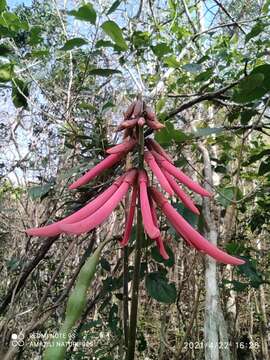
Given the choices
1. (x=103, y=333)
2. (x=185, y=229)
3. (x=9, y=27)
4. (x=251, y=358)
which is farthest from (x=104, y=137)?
(x=251, y=358)

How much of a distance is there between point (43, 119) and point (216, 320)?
2.51m

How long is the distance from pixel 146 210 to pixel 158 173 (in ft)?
0.26

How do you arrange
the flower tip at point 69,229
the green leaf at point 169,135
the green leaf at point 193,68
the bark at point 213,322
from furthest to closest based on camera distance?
the green leaf at point 193,68 < the green leaf at point 169,135 < the bark at point 213,322 < the flower tip at point 69,229

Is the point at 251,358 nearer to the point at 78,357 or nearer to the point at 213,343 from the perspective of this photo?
the point at 78,357

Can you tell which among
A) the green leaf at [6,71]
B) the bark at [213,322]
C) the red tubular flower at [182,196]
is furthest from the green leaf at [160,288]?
the green leaf at [6,71]

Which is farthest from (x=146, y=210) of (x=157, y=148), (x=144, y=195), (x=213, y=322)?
(x=213, y=322)

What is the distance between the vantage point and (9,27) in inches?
45.8

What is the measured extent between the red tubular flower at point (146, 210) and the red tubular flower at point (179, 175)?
41mm

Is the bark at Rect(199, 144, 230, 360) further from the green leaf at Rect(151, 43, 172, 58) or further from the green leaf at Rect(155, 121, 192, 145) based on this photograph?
the green leaf at Rect(151, 43, 172, 58)

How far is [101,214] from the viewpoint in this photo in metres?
0.55

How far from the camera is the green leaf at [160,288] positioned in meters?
1.15

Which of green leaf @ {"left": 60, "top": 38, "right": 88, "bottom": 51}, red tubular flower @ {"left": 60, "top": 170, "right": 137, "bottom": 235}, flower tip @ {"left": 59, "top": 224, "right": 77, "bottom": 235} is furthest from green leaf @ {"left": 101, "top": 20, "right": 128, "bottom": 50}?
flower tip @ {"left": 59, "top": 224, "right": 77, "bottom": 235}

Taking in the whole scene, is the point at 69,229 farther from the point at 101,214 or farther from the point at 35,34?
the point at 35,34

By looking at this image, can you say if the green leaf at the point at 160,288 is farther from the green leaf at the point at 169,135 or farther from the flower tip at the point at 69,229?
the flower tip at the point at 69,229
